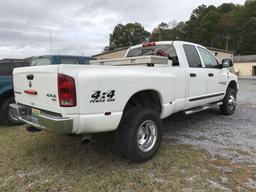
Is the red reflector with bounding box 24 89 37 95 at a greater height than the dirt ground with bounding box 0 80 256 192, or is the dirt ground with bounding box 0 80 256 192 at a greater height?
the red reflector with bounding box 24 89 37 95

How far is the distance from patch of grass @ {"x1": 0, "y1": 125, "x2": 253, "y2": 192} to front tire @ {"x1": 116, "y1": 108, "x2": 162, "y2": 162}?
187mm

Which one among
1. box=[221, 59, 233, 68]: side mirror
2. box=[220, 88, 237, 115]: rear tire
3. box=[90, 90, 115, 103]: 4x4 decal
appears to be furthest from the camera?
box=[220, 88, 237, 115]: rear tire

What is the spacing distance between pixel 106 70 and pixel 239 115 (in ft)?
17.4

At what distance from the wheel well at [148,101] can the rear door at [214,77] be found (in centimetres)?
194

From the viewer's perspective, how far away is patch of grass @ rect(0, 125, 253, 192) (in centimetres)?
316

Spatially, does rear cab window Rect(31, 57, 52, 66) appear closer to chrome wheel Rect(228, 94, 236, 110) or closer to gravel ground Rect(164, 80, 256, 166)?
gravel ground Rect(164, 80, 256, 166)

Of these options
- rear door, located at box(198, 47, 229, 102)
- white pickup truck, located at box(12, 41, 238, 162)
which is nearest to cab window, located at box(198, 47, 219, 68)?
rear door, located at box(198, 47, 229, 102)

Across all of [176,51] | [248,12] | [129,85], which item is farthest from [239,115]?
[248,12]

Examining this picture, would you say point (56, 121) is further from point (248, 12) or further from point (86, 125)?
point (248, 12)

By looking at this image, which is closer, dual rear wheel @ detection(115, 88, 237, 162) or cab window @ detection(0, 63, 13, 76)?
dual rear wheel @ detection(115, 88, 237, 162)

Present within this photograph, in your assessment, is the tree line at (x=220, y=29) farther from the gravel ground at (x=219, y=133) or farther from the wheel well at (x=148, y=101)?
the wheel well at (x=148, y=101)

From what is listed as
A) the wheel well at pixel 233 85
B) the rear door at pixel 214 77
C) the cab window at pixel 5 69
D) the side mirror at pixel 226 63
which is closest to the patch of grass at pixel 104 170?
the rear door at pixel 214 77

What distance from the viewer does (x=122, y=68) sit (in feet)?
11.7

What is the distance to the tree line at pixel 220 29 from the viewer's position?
62.0 meters
